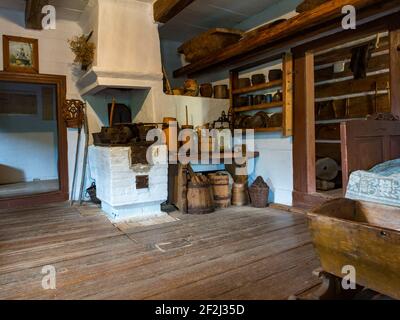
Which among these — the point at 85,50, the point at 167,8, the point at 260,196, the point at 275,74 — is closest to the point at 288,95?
the point at 275,74

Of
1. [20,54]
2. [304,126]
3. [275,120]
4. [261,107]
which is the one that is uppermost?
[20,54]

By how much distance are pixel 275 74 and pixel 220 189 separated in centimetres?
158

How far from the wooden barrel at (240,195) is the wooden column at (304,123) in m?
0.69

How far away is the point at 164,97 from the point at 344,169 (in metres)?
2.57

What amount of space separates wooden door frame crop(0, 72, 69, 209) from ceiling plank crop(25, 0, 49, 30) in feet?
2.09

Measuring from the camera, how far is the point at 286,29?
121 inches

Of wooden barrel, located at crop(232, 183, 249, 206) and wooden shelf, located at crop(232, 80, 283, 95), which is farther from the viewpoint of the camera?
wooden barrel, located at crop(232, 183, 249, 206)

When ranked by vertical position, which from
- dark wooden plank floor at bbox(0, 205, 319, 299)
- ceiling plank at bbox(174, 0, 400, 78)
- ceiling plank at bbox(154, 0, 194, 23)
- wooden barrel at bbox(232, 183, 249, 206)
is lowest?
dark wooden plank floor at bbox(0, 205, 319, 299)

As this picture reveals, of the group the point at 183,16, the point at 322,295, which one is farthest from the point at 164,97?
the point at 322,295

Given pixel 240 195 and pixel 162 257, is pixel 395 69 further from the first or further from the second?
pixel 162 257

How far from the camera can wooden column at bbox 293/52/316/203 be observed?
3.52 meters

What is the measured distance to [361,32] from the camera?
291 centimetres

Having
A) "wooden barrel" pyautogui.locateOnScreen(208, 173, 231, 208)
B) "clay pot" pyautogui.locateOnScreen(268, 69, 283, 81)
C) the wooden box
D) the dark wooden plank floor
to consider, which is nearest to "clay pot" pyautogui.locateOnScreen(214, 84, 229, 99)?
"clay pot" pyautogui.locateOnScreen(268, 69, 283, 81)

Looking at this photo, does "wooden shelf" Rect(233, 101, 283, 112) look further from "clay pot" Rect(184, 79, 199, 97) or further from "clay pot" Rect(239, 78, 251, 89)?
"clay pot" Rect(184, 79, 199, 97)
